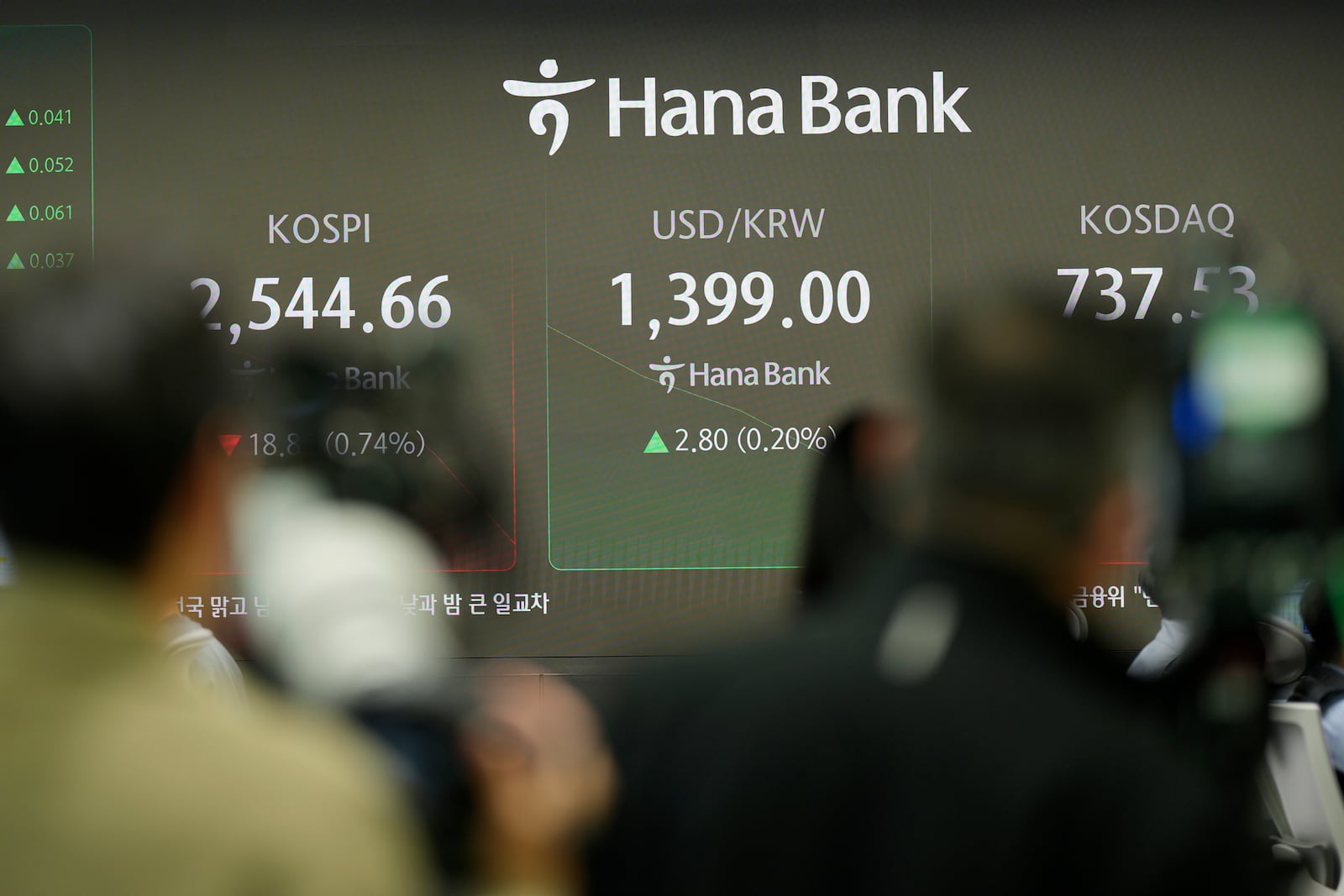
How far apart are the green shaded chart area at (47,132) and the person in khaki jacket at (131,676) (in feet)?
11.8

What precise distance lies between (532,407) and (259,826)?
133 inches

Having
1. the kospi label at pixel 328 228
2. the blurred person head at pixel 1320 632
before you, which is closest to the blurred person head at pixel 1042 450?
the blurred person head at pixel 1320 632

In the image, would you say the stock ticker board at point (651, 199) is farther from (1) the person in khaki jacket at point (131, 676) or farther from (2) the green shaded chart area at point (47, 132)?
(1) the person in khaki jacket at point (131, 676)

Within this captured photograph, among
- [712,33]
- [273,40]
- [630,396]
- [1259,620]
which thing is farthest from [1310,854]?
[273,40]

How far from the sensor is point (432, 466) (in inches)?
47.2

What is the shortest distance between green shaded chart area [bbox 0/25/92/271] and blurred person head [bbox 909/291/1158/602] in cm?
358

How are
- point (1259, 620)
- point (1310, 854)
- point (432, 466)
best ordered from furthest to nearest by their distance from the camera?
point (1310, 854) < point (432, 466) < point (1259, 620)

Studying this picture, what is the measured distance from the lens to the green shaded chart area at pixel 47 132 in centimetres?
410

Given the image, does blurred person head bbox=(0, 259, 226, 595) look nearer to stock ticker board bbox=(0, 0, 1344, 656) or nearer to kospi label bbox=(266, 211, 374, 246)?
stock ticker board bbox=(0, 0, 1344, 656)

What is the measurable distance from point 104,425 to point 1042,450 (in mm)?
618

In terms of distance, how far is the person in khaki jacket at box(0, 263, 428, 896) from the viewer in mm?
707

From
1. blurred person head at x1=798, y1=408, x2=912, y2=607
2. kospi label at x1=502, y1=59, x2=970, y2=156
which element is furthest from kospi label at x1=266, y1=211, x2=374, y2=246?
blurred person head at x1=798, y1=408, x2=912, y2=607

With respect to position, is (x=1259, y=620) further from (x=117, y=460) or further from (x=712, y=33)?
(x=712, y=33)

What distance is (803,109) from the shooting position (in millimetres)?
4066
